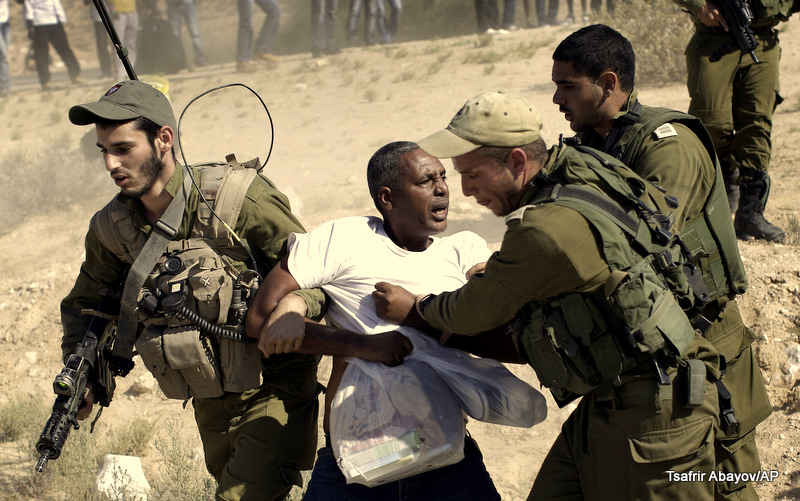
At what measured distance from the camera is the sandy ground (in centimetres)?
467

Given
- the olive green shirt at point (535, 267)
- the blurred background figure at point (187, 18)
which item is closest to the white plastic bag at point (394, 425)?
the olive green shirt at point (535, 267)

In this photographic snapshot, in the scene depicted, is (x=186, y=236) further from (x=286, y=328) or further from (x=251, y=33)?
(x=251, y=33)

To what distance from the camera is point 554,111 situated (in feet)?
32.5

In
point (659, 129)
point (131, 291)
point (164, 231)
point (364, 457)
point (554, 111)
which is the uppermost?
point (659, 129)

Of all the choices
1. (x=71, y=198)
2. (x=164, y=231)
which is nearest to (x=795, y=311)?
(x=164, y=231)

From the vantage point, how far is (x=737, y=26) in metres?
4.49

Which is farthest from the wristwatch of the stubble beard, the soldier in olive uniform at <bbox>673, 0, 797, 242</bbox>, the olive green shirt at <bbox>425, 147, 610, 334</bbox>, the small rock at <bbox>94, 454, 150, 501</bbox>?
the soldier in olive uniform at <bbox>673, 0, 797, 242</bbox>

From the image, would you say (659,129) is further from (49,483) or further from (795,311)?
(49,483)

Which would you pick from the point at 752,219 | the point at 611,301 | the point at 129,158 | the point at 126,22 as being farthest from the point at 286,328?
the point at 126,22

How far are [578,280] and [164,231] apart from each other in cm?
154

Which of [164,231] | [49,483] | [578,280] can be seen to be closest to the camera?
[578,280]

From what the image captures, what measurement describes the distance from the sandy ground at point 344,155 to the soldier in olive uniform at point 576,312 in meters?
1.67

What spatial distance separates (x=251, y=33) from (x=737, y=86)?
10.7 m

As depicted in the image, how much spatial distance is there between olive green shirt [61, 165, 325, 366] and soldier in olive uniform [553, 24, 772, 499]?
1.20 meters
